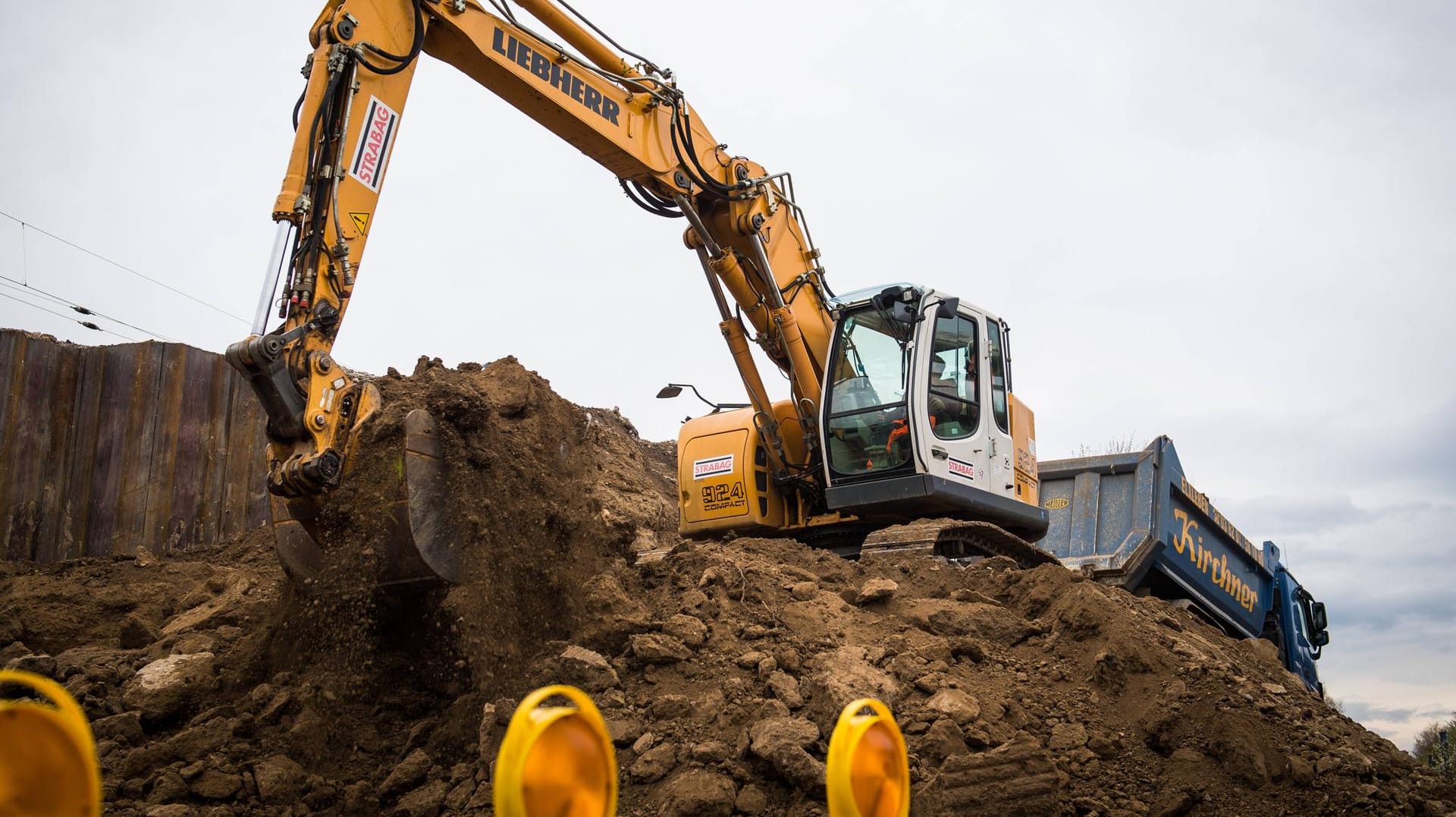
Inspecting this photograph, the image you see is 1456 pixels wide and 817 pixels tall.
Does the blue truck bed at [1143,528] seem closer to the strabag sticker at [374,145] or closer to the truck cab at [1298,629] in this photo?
the truck cab at [1298,629]

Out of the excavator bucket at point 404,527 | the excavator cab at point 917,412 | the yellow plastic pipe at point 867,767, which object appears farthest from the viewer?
the excavator cab at point 917,412

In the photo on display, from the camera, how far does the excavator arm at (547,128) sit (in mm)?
5234

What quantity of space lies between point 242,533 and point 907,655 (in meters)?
6.30

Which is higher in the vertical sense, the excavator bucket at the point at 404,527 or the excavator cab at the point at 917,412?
the excavator cab at the point at 917,412

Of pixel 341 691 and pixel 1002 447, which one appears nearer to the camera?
pixel 341 691

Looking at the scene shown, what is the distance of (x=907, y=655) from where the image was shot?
609 centimetres

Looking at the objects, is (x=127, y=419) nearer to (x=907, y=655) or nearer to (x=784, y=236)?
(x=784, y=236)

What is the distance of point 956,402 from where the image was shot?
28.4 feet

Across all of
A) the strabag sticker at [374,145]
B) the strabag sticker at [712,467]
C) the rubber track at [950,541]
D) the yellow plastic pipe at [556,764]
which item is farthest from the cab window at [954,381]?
the yellow plastic pipe at [556,764]

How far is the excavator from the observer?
17.4 feet

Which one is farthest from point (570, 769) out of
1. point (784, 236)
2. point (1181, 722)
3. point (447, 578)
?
point (784, 236)

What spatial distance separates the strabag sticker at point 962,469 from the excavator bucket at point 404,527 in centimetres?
420

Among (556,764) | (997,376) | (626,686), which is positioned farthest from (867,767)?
(997,376)

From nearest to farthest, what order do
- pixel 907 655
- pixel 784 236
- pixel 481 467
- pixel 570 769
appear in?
1. pixel 570 769
2. pixel 481 467
3. pixel 907 655
4. pixel 784 236
